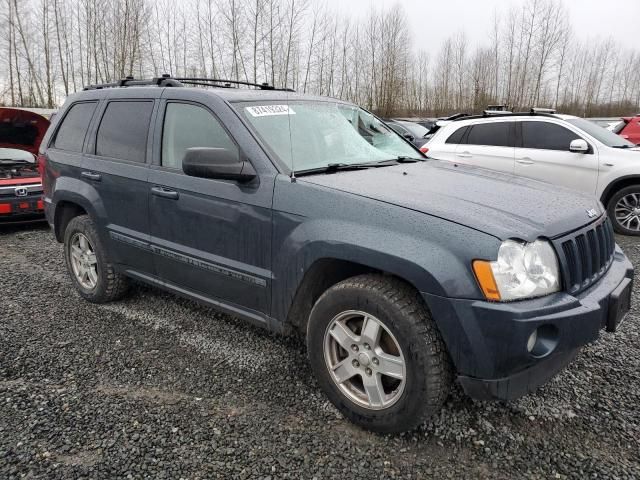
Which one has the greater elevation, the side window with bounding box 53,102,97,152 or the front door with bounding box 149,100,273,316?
the side window with bounding box 53,102,97,152

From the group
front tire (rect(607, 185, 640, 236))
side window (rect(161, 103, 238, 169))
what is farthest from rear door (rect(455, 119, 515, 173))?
side window (rect(161, 103, 238, 169))

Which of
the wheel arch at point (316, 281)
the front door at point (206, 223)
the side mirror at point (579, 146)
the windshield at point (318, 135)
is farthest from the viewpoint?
the side mirror at point (579, 146)

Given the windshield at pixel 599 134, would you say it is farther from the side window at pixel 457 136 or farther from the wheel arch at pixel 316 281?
the wheel arch at pixel 316 281

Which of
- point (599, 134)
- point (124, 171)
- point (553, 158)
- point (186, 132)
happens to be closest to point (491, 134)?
point (553, 158)

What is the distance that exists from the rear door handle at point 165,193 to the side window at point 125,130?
12.7 inches

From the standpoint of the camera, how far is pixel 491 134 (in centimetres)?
758

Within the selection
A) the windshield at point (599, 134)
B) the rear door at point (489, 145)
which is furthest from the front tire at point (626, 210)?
the rear door at point (489, 145)

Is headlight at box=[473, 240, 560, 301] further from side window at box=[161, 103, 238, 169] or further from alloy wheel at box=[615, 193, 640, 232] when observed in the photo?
alloy wheel at box=[615, 193, 640, 232]

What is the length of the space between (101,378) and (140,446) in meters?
0.79

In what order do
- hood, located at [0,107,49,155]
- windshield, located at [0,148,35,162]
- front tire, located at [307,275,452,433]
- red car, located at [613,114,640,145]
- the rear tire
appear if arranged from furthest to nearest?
red car, located at [613,114,640,145], windshield, located at [0,148,35,162], hood, located at [0,107,49,155], the rear tire, front tire, located at [307,275,452,433]

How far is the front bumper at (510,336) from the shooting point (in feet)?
6.62

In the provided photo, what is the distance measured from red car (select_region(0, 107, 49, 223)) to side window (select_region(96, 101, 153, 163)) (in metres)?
3.45

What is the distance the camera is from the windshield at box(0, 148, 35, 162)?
7375 mm

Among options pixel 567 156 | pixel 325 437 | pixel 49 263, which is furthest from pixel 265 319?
pixel 567 156
